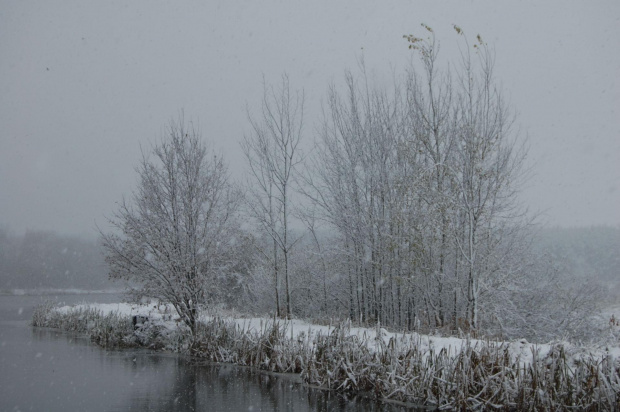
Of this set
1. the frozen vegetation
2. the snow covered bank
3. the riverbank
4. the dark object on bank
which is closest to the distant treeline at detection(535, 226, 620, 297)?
the frozen vegetation

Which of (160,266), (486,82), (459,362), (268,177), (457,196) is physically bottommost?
(459,362)

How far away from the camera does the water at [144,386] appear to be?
9.20 m

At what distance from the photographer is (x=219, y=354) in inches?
564

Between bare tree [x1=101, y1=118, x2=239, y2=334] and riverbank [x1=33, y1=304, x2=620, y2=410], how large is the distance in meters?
3.43

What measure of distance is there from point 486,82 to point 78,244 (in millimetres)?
118856

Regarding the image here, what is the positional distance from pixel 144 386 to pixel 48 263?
100817 mm

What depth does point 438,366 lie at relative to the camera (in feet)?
28.2

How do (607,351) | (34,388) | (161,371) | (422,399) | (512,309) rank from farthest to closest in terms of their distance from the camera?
(512,309), (161,371), (34,388), (422,399), (607,351)

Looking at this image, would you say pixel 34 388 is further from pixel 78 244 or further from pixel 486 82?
pixel 78 244

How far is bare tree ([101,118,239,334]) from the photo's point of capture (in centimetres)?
1673

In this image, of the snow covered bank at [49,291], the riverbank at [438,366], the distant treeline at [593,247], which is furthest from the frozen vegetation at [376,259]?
the snow covered bank at [49,291]

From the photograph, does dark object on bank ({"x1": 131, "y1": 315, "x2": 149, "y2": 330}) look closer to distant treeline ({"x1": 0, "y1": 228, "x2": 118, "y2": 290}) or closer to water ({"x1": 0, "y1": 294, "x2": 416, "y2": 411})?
water ({"x1": 0, "y1": 294, "x2": 416, "y2": 411})

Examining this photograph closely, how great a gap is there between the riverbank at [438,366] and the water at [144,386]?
1.54ft

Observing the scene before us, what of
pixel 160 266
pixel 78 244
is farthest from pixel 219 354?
pixel 78 244
